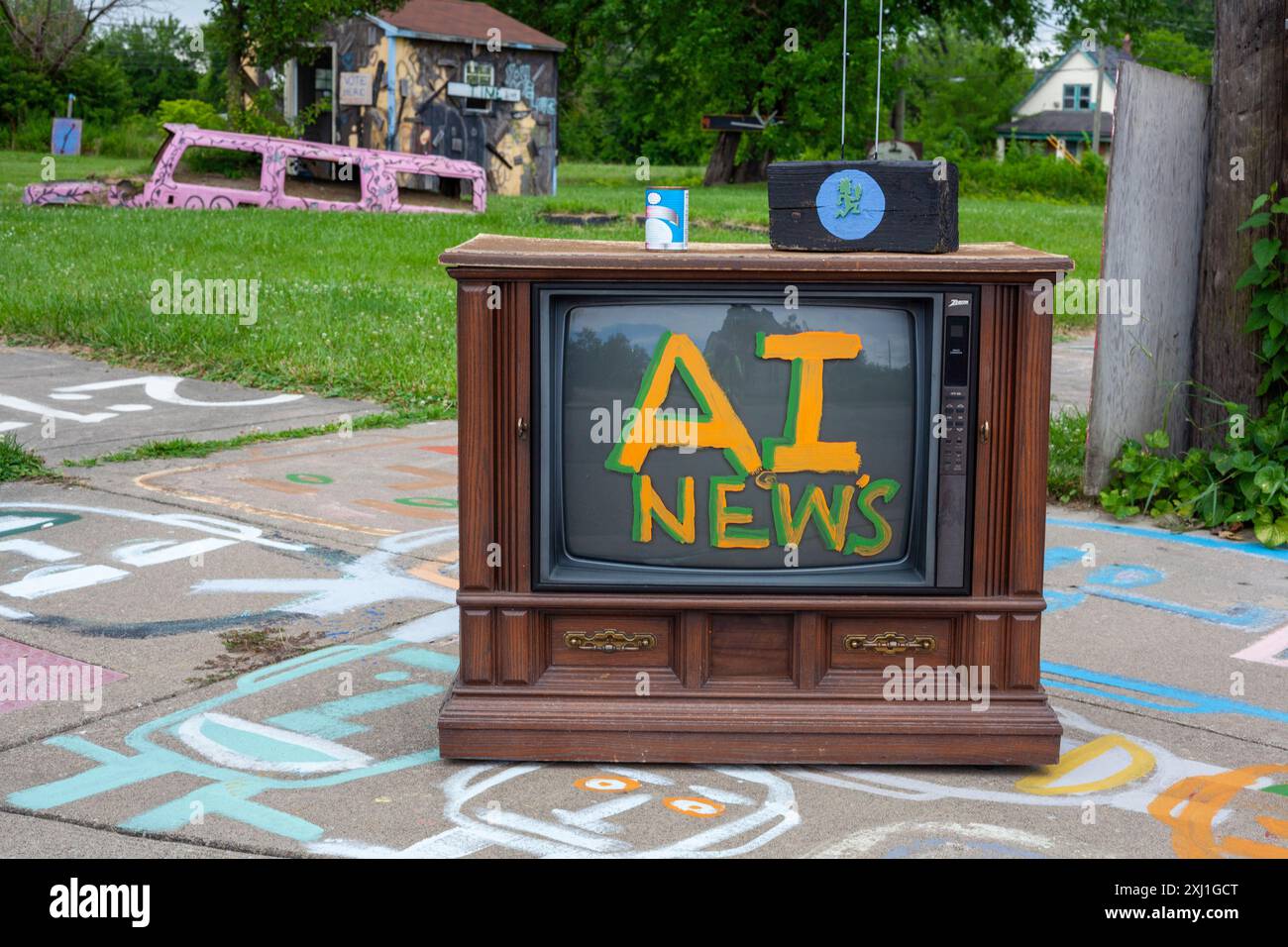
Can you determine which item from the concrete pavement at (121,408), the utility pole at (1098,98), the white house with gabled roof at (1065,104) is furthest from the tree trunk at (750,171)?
the white house with gabled roof at (1065,104)

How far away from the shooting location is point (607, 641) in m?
3.60

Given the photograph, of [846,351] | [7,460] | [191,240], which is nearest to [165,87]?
[191,240]

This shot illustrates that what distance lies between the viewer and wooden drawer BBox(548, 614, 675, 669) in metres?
3.59

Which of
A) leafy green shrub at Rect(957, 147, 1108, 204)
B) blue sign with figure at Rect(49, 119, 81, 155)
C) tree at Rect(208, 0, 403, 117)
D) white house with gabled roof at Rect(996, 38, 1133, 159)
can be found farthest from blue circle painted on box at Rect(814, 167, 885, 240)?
white house with gabled roof at Rect(996, 38, 1133, 159)

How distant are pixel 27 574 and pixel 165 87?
6233 cm

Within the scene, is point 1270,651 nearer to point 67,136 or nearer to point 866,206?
point 866,206

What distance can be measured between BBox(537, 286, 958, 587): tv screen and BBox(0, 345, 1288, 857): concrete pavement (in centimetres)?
55

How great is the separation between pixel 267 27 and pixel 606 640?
2178 centimetres

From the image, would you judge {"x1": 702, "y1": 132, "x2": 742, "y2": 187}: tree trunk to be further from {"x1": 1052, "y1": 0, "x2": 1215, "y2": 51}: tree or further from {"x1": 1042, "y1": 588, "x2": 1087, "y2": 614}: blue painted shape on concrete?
{"x1": 1042, "y1": 588, "x2": 1087, "y2": 614}: blue painted shape on concrete

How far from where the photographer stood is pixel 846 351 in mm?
3486

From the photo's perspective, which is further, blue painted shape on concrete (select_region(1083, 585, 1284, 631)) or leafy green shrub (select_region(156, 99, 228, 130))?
leafy green shrub (select_region(156, 99, 228, 130))

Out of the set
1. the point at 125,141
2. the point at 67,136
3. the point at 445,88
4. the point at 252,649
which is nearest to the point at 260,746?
the point at 252,649

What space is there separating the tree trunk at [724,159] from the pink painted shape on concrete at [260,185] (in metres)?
13.7

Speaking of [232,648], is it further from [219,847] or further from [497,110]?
[497,110]
